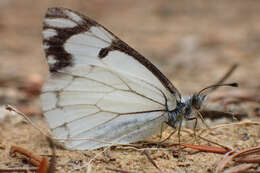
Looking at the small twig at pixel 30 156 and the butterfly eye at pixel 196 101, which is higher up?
the butterfly eye at pixel 196 101

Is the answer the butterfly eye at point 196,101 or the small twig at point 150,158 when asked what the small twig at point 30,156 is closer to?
the small twig at point 150,158

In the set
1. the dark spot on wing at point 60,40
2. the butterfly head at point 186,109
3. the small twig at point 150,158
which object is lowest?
the small twig at point 150,158

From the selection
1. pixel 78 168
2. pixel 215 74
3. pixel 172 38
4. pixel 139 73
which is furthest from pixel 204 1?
pixel 78 168

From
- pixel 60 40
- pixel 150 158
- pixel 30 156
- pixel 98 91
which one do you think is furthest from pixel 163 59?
pixel 30 156

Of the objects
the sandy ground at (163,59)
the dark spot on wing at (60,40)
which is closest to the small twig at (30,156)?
the sandy ground at (163,59)

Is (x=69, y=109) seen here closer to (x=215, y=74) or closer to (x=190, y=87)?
(x=190, y=87)

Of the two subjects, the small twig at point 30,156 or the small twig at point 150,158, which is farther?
the small twig at point 30,156

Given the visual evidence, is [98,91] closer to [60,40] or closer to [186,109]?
[60,40]
